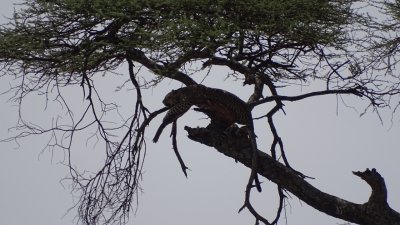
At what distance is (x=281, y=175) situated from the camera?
6.41m

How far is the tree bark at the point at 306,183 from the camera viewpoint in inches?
247

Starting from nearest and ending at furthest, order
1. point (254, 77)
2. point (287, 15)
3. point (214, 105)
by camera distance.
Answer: point (287, 15) → point (214, 105) → point (254, 77)

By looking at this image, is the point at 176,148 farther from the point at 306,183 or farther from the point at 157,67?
the point at 306,183

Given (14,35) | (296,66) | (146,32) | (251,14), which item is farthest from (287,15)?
(14,35)

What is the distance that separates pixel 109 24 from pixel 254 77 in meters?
1.68

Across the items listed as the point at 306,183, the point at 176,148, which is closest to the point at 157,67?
the point at 176,148

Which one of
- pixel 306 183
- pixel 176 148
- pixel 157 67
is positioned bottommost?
pixel 306 183

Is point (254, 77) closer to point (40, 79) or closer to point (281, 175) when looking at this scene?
point (281, 175)

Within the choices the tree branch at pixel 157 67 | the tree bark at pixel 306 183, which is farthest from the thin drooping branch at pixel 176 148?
the tree branch at pixel 157 67

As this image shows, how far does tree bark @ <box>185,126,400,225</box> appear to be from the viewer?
6.27 metres

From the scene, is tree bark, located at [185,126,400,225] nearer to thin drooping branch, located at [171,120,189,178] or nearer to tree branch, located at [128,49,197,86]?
thin drooping branch, located at [171,120,189,178]

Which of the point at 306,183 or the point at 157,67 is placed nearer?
the point at 157,67

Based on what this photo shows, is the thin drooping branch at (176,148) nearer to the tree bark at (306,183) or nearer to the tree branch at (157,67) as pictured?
the tree bark at (306,183)

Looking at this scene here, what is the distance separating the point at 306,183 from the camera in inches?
255
